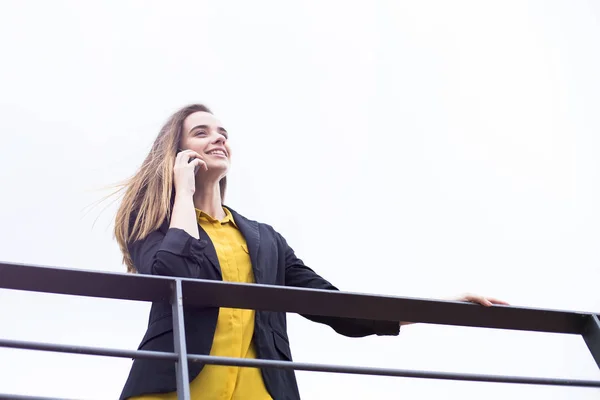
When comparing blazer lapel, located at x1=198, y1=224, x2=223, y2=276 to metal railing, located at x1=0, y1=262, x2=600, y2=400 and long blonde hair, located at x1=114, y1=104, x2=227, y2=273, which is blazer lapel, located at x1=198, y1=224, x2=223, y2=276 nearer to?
long blonde hair, located at x1=114, y1=104, x2=227, y2=273

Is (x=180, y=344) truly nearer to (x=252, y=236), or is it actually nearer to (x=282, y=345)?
(x=282, y=345)

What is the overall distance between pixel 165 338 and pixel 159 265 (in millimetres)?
194

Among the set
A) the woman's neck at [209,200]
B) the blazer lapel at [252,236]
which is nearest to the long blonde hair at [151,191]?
the woman's neck at [209,200]

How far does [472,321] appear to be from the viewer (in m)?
1.89

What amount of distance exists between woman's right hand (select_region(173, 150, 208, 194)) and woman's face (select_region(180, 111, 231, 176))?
5 cm

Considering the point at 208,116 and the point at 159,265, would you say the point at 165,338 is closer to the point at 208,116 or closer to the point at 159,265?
the point at 159,265

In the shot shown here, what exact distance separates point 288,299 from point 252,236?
34.8 inches

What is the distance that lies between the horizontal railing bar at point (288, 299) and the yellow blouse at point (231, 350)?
1.64 feet

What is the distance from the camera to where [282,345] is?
93.4 inches

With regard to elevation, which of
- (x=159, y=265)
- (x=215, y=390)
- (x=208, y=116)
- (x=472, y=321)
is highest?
(x=208, y=116)

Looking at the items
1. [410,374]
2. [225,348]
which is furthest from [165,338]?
[410,374]

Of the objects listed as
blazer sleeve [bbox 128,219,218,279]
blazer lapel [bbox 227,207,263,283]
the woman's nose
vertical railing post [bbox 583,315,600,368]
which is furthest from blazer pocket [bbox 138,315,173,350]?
vertical railing post [bbox 583,315,600,368]

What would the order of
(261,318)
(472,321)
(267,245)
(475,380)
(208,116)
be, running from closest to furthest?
(475,380) < (472,321) < (261,318) < (267,245) < (208,116)

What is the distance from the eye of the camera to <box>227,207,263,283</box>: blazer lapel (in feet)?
8.07
